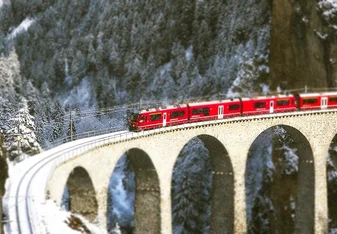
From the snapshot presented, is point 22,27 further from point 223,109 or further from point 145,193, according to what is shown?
point 145,193

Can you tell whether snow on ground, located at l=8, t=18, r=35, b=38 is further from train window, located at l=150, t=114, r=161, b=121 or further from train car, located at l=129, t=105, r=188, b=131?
train window, located at l=150, t=114, r=161, b=121

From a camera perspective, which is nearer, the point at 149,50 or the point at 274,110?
the point at 274,110

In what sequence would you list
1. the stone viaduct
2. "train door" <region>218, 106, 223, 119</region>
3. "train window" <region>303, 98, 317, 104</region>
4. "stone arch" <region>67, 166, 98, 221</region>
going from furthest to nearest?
"train window" <region>303, 98, 317, 104</region>, "train door" <region>218, 106, 223, 119</region>, the stone viaduct, "stone arch" <region>67, 166, 98, 221</region>

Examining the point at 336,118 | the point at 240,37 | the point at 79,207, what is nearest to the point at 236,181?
the point at 336,118

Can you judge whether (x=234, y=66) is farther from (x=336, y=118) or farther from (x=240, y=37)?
(x=336, y=118)

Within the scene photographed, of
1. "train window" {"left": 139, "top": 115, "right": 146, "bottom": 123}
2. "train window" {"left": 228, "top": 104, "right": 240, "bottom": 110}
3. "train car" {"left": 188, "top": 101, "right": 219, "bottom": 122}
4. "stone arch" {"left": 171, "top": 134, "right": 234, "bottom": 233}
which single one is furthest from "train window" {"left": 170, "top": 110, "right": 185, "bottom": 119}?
"train window" {"left": 228, "top": 104, "right": 240, "bottom": 110}

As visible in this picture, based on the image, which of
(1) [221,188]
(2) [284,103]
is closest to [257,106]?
(2) [284,103]

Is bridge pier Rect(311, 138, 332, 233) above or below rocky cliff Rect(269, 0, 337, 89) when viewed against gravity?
below
